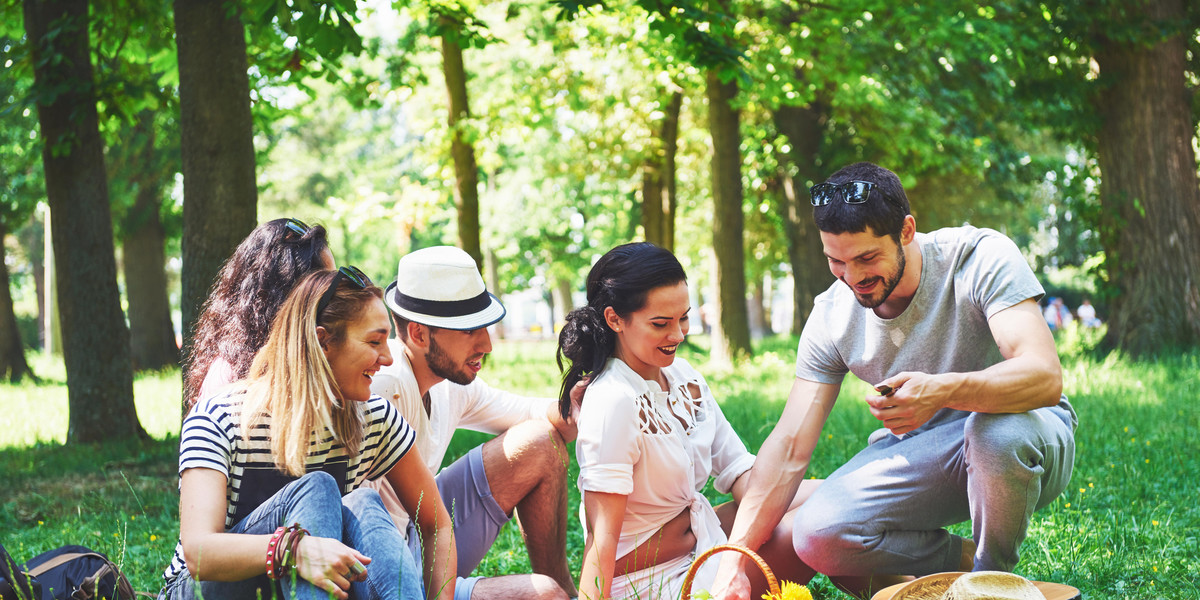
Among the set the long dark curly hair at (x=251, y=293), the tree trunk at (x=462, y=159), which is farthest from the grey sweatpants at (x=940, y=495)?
the tree trunk at (x=462, y=159)

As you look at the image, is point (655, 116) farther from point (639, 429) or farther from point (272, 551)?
point (272, 551)

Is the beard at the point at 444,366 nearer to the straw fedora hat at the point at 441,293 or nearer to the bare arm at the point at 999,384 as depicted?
the straw fedora hat at the point at 441,293

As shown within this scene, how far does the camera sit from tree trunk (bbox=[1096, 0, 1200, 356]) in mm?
10219

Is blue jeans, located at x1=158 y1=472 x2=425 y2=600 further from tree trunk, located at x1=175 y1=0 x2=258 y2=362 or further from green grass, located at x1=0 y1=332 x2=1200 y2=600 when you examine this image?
tree trunk, located at x1=175 y1=0 x2=258 y2=362

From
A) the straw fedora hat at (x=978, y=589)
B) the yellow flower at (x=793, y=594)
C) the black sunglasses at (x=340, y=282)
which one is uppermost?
the black sunglasses at (x=340, y=282)

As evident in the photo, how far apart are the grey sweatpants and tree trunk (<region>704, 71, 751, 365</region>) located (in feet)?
29.8

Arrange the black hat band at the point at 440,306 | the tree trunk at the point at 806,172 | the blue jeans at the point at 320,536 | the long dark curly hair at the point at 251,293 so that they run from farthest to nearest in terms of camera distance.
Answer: the tree trunk at the point at 806,172, the black hat band at the point at 440,306, the long dark curly hair at the point at 251,293, the blue jeans at the point at 320,536

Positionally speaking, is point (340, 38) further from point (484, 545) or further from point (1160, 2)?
point (1160, 2)

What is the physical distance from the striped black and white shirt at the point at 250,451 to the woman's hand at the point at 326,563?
0.35m

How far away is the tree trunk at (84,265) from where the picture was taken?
290 inches

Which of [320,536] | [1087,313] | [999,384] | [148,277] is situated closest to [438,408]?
[320,536]

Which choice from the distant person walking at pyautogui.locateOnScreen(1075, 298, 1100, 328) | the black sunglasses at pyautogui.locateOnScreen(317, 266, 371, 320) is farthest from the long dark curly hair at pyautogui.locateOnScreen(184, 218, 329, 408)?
the distant person walking at pyautogui.locateOnScreen(1075, 298, 1100, 328)

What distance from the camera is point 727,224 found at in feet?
40.7

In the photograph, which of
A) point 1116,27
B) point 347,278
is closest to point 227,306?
point 347,278
